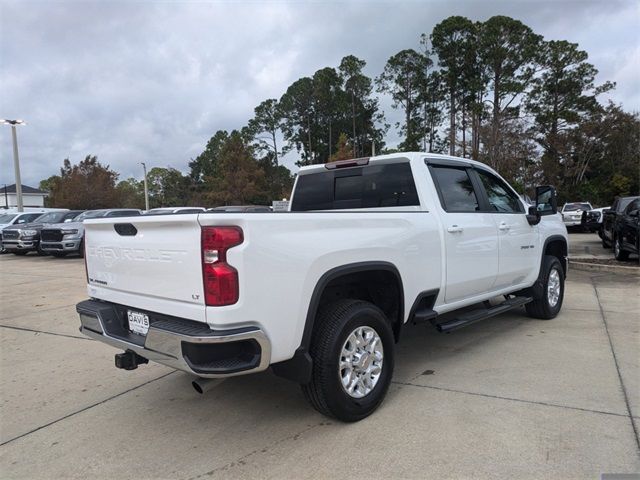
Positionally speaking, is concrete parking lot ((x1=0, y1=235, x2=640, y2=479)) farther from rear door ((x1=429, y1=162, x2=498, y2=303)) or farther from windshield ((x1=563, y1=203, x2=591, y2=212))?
windshield ((x1=563, y1=203, x2=591, y2=212))

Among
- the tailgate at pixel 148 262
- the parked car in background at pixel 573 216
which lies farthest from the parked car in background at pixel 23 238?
the parked car in background at pixel 573 216

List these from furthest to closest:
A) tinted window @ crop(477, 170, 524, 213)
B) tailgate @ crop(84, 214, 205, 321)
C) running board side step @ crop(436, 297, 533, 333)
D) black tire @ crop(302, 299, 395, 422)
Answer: tinted window @ crop(477, 170, 524, 213) → running board side step @ crop(436, 297, 533, 333) → black tire @ crop(302, 299, 395, 422) → tailgate @ crop(84, 214, 205, 321)

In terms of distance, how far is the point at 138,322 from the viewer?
3346 mm

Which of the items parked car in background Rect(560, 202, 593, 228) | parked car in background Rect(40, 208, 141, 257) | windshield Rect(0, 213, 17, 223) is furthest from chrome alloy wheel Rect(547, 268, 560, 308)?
windshield Rect(0, 213, 17, 223)

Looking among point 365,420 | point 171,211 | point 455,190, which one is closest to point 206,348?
point 365,420

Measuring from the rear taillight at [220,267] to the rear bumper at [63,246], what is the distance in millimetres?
15495

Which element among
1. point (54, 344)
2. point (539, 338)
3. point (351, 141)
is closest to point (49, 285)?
point (54, 344)

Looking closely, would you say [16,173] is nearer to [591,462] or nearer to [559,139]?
[591,462]

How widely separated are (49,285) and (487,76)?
42108mm

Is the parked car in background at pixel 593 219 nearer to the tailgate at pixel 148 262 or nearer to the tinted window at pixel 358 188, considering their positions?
the tinted window at pixel 358 188

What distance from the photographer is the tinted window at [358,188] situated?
14.8ft

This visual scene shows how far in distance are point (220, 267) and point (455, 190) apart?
115 inches

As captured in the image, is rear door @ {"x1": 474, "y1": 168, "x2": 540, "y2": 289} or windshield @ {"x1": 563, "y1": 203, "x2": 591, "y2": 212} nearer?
rear door @ {"x1": 474, "y1": 168, "x2": 540, "y2": 289}

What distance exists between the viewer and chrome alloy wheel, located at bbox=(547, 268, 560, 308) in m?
6.25
